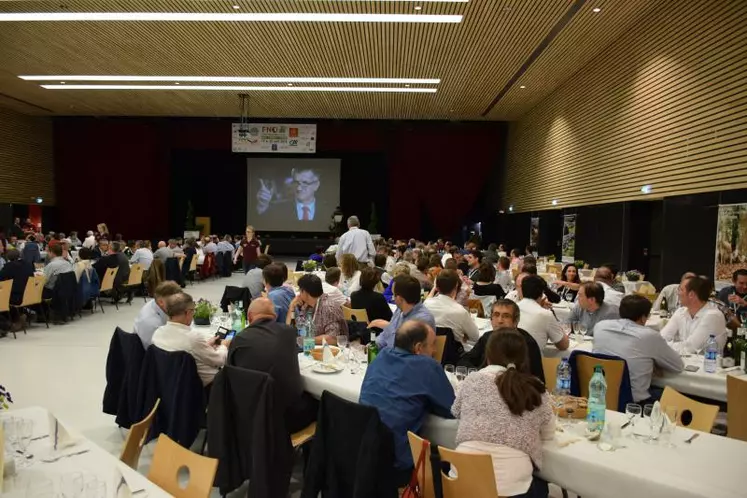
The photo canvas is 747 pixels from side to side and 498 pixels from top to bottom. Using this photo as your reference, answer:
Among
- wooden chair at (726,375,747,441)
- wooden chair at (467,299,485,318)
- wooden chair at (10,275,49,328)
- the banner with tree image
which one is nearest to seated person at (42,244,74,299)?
wooden chair at (10,275,49,328)

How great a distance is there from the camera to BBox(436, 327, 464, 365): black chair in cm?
445

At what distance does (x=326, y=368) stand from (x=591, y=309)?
2514 millimetres

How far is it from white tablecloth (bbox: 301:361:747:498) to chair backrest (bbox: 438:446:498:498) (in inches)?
17.9

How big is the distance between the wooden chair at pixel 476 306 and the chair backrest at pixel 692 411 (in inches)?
121

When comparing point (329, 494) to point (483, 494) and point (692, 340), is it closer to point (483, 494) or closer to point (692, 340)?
point (483, 494)

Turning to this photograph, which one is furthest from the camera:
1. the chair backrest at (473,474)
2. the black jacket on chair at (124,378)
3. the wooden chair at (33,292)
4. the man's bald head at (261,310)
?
the wooden chair at (33,292)

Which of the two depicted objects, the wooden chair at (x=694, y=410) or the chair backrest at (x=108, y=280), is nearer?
the wooden chair at (x=694, y=410)

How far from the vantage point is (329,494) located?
2.82 meters

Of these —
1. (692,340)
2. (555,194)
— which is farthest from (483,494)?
(555,194)

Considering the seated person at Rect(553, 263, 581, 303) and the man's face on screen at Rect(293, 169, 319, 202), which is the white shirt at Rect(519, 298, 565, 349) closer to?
the seated person at Rect(553, 263, 581, 303)

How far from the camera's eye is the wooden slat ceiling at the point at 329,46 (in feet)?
30.1

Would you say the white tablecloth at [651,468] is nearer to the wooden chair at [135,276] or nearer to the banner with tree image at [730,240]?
the banner with tree image at [730,240]

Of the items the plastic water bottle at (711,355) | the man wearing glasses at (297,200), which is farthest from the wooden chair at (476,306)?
the man wearing glasses at (297,200)

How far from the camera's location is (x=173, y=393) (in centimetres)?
371
